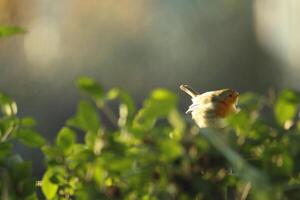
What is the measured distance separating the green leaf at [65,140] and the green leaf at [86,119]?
38mm

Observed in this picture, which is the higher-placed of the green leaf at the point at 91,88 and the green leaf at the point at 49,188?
the green leaf at the point at 91,88

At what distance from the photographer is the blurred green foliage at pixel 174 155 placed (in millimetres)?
744

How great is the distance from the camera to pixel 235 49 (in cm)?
806

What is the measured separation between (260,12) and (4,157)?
24.3ft

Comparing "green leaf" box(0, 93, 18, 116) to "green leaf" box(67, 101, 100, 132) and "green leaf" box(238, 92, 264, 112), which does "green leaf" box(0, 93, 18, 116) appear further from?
"green leaf" box(238, 92, 264, 112)

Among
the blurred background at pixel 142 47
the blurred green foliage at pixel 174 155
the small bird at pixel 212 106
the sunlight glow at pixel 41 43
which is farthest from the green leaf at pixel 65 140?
the sunlight glow at pixel 41 43

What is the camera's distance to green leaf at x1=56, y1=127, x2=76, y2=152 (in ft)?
2.73

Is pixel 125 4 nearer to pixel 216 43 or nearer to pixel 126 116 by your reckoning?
pixel 216 43

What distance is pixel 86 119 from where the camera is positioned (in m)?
0.79

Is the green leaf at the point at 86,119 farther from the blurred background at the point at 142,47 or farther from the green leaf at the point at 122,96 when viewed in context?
the blurred background at the point at 142,47

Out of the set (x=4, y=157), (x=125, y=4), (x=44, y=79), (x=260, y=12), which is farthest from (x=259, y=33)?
(x=4, y=157)

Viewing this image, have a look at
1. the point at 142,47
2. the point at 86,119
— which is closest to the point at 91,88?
the point at 86,119

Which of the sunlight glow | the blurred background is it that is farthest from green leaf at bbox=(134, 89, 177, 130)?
the sunlight glow

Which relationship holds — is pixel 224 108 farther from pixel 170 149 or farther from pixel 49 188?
pixel 170 149
